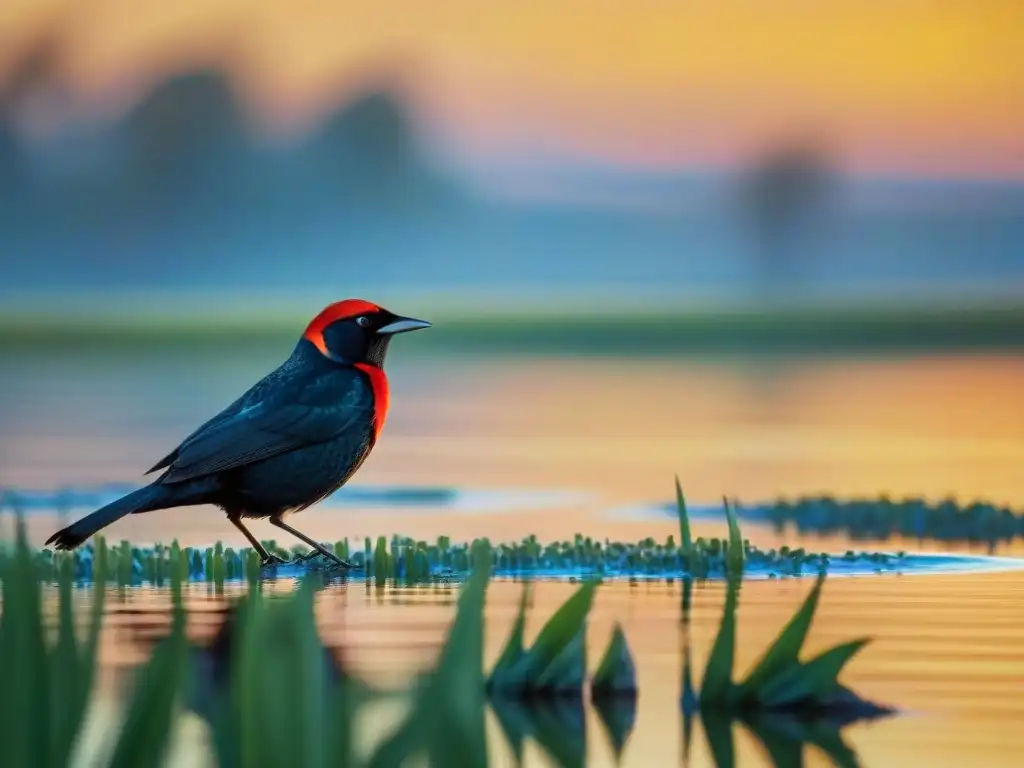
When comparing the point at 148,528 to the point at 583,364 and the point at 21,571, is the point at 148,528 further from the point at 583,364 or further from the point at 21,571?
the point at 583,364

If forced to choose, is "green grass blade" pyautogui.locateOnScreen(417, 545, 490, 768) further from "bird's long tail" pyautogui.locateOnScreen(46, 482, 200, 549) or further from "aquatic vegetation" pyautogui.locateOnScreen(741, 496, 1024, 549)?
"aquatic vegetation" pyautogui.locateOnScreen(741, 496, 1024, 549)

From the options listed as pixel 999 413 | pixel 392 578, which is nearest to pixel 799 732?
pixel 392 578

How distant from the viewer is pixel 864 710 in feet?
24.1

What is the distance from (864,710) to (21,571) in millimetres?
3730

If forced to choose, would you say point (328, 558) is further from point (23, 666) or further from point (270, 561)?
point (23, 666)

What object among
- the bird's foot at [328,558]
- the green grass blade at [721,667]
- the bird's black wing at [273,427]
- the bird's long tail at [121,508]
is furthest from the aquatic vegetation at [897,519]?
the green grass blade at [721,667]

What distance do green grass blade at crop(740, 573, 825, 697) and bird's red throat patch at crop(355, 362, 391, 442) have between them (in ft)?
13.5

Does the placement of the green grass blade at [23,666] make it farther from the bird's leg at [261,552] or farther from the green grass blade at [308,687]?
the bird's leg at [261,552]

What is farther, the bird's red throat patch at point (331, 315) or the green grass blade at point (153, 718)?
the bird's red throat patch at point (331, 315)

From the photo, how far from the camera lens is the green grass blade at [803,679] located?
7.26 metres

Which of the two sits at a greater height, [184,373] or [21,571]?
[184,373]

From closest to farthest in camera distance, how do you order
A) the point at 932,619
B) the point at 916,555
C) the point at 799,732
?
the point at 799,732 → the point at 932,619 → the point at 916,555

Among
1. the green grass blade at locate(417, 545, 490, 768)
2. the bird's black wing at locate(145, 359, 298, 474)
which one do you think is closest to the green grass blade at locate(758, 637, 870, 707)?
the green grass blade at locate(417, 545, 490, 768)

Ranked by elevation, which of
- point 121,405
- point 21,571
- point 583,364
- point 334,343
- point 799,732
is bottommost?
point 799,732
